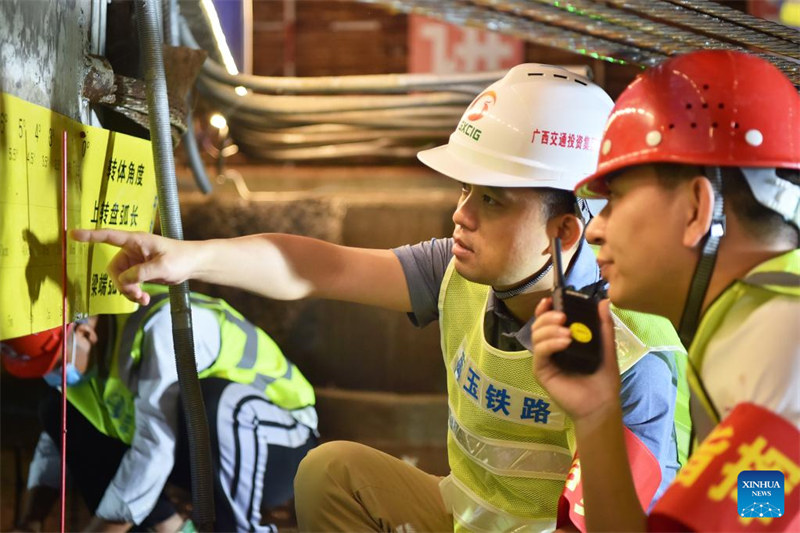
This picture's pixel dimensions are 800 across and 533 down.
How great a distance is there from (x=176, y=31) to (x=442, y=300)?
991 millimetres

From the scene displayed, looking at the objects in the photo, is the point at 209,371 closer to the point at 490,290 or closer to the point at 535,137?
the point at 490,290

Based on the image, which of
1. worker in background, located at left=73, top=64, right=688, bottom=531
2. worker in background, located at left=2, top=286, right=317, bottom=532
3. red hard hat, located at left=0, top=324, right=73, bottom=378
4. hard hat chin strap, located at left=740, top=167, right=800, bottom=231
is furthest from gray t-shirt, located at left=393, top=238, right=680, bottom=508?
red hard hat, located at left=0, top=324, right=73, bottom=378

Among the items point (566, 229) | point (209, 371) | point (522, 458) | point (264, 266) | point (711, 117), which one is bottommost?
point (209, 371)

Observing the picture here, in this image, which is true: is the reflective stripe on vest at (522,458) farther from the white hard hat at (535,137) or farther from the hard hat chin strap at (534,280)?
the white hard hat at (535,137)

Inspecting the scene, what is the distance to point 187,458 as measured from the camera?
269 cm

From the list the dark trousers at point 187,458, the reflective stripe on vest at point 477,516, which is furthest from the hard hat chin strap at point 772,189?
the dark trousers at point 187,458

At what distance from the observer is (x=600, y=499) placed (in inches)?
42.8

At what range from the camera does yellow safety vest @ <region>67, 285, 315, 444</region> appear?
2592mm

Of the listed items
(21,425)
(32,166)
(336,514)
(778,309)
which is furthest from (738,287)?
(21,425)

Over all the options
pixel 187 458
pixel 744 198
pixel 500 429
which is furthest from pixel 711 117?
pixel 187 458

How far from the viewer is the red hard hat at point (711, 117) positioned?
1.08 m

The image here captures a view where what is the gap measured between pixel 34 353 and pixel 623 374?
1678 millimetres

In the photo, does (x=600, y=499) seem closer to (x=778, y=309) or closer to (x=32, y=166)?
(x=778, y=309)

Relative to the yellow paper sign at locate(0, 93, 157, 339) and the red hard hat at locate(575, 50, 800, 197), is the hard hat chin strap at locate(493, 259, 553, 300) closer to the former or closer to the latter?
the red hard hat at locate(575, 50, 800, 197)
